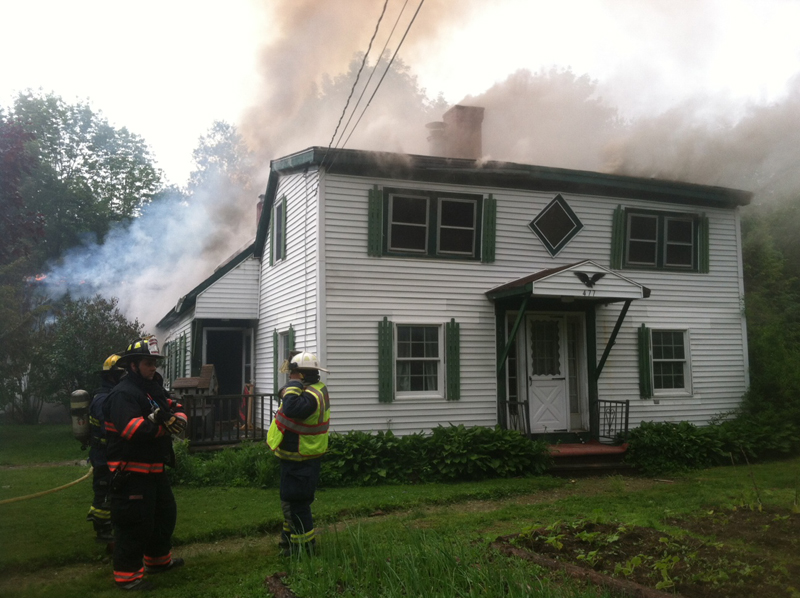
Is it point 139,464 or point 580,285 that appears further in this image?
point 580,285

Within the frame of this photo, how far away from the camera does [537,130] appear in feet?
46.8

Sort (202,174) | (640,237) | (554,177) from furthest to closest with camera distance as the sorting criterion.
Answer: (202,174) < (640,237) < (554,177)

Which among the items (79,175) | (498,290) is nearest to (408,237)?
(498,290)

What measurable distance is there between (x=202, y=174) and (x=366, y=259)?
116 feet

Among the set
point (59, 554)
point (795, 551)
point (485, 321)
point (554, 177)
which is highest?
point (554, 177)

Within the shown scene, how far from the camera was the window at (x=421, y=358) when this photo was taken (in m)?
11.9

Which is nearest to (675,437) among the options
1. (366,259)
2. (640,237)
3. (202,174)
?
(640,237)

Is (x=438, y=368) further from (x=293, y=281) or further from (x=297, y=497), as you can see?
(x=297, y=497)

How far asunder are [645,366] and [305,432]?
9411 mm

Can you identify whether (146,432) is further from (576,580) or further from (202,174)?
(202,174)

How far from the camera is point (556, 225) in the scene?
1338 cm

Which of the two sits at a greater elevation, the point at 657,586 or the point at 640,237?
the point at 640,237

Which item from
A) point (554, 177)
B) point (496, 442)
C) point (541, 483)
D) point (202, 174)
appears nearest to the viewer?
point (541, 483)

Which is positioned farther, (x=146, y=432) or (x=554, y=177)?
(x=554, y=177)
